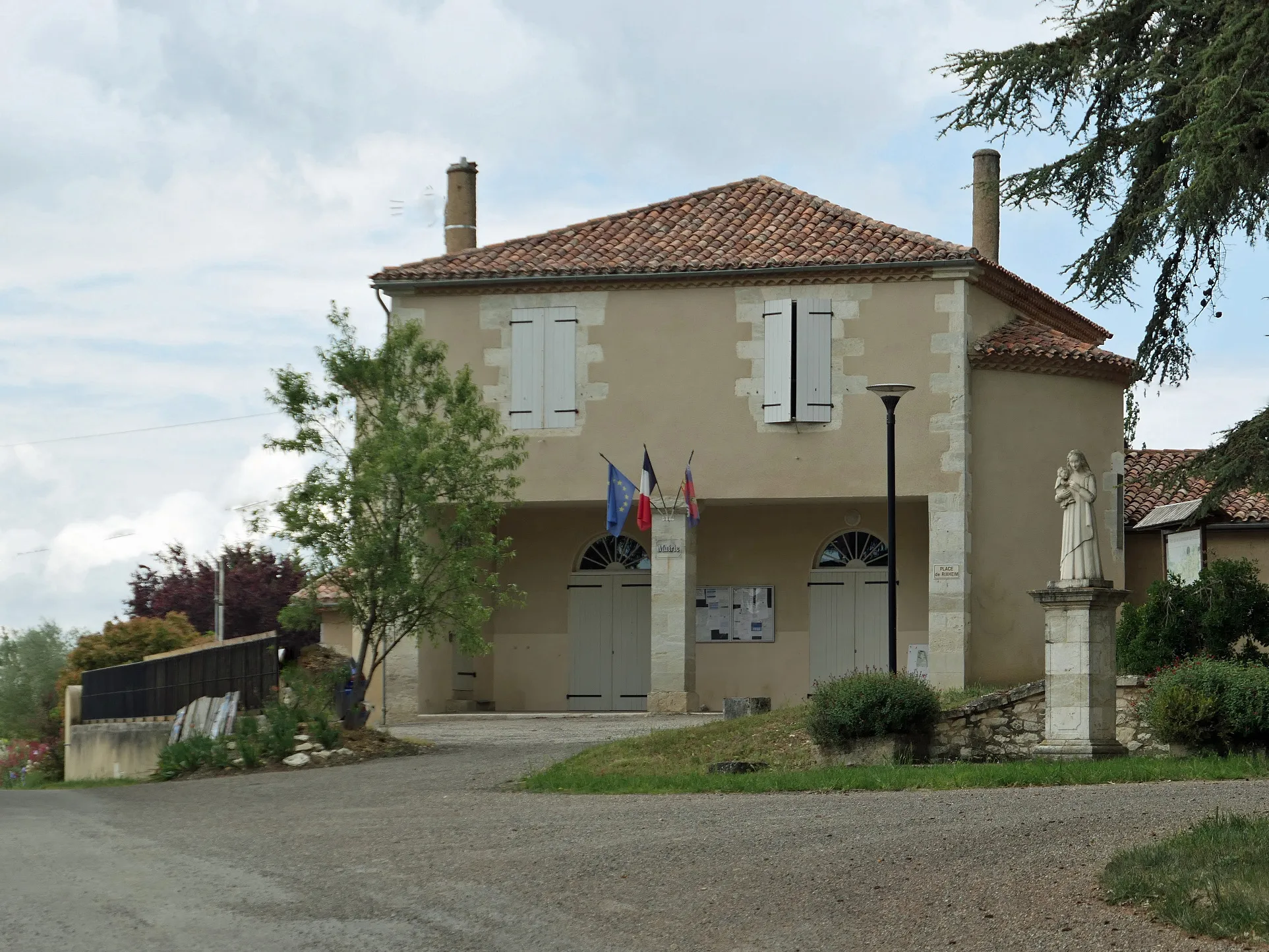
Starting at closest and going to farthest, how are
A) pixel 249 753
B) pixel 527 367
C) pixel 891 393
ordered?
pixel 249 753 → pixel 891 393 → pixel 527 367

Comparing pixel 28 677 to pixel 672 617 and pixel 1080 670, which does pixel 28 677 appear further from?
Answer: pixel 1080 670

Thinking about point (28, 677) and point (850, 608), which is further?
point (28, 677)

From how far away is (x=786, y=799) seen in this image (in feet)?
41.5

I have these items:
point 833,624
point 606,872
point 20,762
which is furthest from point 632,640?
point 606,872

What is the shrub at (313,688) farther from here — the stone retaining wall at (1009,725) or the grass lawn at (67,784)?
the stone retaining wall at (1009,725)

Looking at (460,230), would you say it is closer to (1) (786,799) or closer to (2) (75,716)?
(2) (75,716)

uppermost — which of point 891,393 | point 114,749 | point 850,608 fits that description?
point 891,393

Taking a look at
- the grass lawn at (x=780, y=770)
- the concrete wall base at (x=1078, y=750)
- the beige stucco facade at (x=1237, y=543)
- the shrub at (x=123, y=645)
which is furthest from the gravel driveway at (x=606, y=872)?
the shrub at (x=123, y=645)

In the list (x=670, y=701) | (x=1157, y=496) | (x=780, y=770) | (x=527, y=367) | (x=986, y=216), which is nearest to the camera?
(x=780, y=770)

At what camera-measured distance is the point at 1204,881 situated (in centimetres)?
752

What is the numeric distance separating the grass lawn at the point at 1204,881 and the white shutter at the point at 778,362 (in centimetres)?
1495

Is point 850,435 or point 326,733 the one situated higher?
point 850,435

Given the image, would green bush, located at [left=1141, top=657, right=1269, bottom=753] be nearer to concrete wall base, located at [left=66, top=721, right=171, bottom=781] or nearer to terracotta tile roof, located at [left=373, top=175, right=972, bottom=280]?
terracotta tile roof, located at [left=373, top=175, right=972, bottom=280]

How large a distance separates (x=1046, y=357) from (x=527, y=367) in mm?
7361
